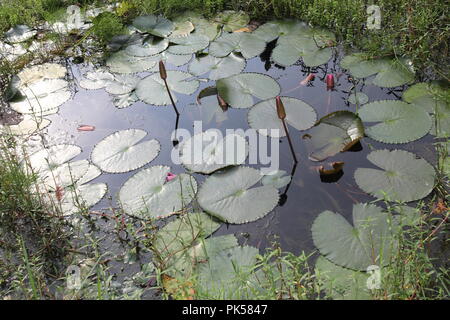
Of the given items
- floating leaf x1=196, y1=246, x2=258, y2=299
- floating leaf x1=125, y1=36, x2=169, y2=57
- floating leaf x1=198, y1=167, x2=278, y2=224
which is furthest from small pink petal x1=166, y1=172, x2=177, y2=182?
floating leaf x1=125, y1=36, x2=169, y2=57

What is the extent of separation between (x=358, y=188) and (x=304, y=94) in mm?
1011

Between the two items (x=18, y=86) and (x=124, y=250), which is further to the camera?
(x=18, y=86)

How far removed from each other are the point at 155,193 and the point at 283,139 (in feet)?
3.03

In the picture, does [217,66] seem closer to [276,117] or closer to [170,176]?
[276,117]

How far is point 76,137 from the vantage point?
120 inches

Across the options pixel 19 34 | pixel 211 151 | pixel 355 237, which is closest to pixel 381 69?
pixel 211 151

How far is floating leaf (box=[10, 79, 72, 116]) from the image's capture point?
3.34 metres

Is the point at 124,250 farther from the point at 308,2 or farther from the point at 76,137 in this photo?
the point at 308,2

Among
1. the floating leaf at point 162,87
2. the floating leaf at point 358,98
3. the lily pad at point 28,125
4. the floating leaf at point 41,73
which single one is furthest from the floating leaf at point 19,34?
the floating leaf at point 358,98

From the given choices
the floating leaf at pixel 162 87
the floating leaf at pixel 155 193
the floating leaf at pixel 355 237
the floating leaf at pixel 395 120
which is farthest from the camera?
the floating leaf at pixel 162 87

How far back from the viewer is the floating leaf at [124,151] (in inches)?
108

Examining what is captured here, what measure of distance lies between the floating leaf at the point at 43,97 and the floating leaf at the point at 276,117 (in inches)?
63.6

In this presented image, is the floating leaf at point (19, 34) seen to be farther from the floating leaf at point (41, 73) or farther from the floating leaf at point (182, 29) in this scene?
the floating leaf at point (182, 29)
